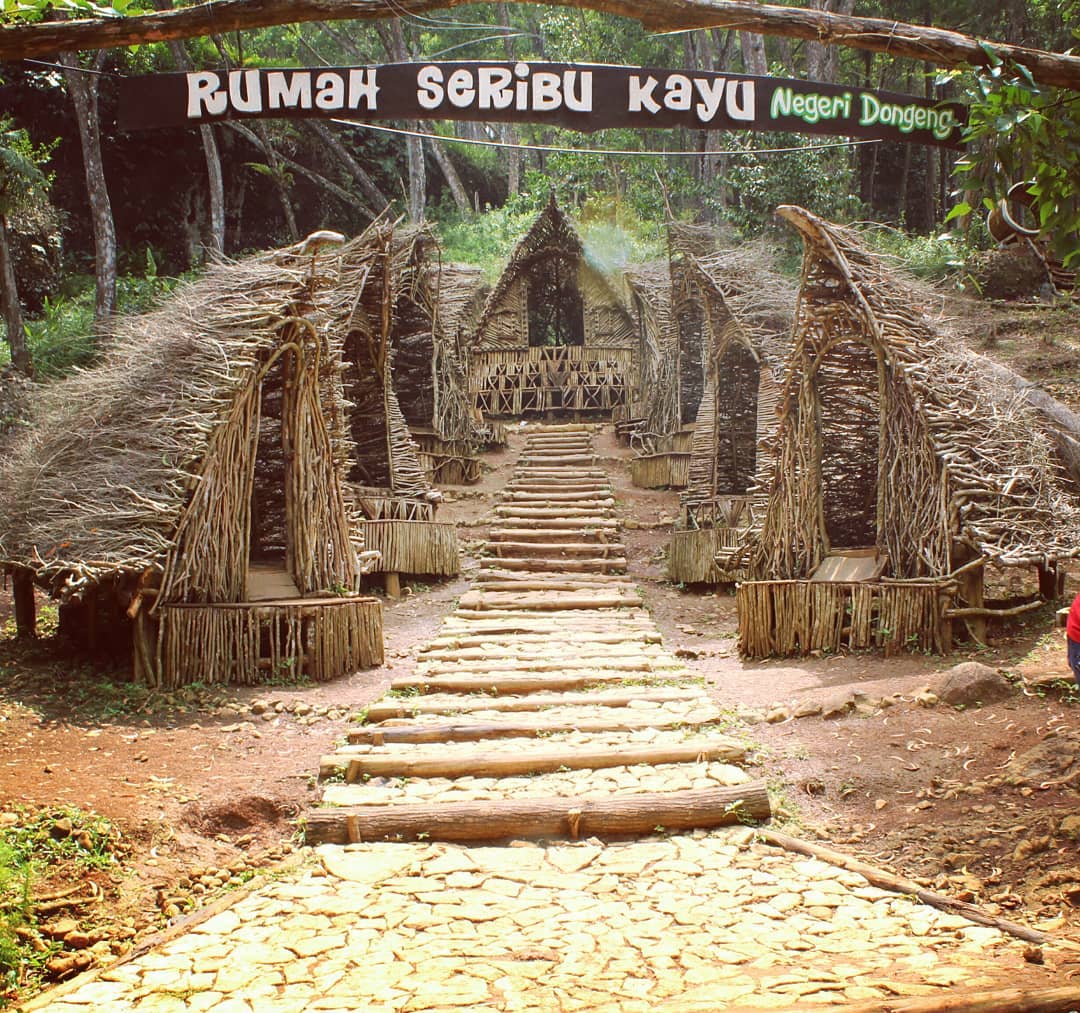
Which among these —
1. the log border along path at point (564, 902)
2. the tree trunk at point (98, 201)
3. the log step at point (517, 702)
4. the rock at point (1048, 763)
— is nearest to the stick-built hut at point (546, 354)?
the tree trunk at point (98, 201)

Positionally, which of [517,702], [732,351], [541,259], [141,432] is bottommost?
[517,702]

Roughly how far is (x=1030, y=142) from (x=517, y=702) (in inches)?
174

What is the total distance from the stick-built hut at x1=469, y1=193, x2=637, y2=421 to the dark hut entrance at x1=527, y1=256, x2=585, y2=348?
177 centimetres

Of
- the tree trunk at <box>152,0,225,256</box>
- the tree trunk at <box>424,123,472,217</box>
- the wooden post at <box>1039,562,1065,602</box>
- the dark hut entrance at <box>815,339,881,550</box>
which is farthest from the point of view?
the tree trunk at <box>424,123,472,217</box>

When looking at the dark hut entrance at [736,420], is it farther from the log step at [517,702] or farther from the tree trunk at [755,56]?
the tree trunk at [755,56]

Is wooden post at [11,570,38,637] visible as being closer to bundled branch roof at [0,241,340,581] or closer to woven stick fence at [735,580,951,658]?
bundled branch roof at [0,241,340,581]

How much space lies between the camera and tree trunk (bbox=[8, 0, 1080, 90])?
3.56 metres

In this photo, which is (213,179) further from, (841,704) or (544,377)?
(841,704)

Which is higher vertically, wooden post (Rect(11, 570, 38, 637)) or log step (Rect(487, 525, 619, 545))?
log step (Rect(487, 525, 619, 545))

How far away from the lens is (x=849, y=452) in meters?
10.0

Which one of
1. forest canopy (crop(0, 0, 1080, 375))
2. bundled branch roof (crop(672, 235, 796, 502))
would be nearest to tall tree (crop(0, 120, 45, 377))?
forest canopy (crop(0, 0, 1080, 375))

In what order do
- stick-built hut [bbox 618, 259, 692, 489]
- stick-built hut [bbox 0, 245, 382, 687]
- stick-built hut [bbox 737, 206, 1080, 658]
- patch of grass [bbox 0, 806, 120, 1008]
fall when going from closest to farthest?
patch of grass [bbox 0, 806, 120, 1008] → stick-built hut [bbox 0, 245, 382, 687] → stick-built hut [bbox 737, 206, 1080, 658] → stick-built hut [bbox 618, 259, 692, 489]

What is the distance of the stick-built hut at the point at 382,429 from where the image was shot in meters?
11.2

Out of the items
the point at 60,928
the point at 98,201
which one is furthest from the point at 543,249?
the point at 60,928
